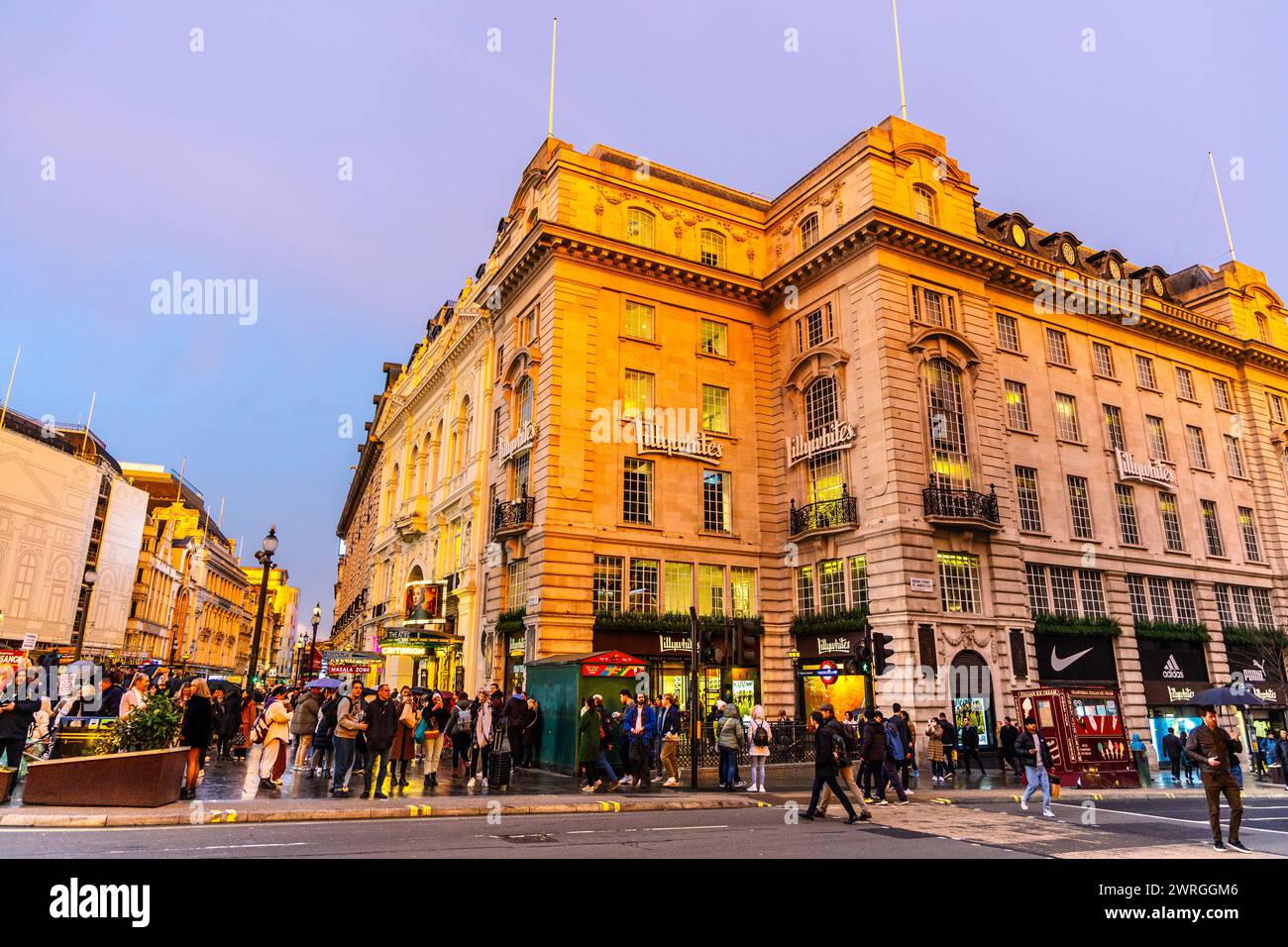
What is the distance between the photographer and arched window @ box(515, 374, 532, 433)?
3206cm

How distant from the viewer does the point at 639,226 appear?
3334cm

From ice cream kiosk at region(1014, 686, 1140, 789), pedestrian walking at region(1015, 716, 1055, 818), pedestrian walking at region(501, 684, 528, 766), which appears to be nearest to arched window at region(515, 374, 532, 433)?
pedestrian walking at region(501, 684, 528, 766)

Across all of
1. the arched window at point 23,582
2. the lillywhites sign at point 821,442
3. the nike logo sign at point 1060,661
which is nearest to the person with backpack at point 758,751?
the lillywhites sign at point 821,442

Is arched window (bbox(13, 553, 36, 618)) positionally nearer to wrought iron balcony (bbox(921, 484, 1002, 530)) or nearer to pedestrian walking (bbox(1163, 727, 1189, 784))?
wrought iron balcony (bbox(921, 484, 1002, 530))

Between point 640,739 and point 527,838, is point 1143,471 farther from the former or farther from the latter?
point 527,838

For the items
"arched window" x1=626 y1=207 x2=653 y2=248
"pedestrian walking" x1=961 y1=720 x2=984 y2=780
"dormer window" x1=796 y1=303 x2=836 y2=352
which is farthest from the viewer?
"arched window" x1=626 y1=207 x2=653 y2=248

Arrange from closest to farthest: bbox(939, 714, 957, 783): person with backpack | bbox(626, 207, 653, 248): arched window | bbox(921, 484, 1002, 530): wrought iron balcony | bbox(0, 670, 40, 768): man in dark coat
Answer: bbox(0, 670, 40, 768): man in dark coat → bbox(939, 714, 957, 783): person with backpack → bbox(921, 484, 1002, 530): wrought iron balcony → bbox(626, 207, 653, 248): arched window

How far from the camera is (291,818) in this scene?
1257 centimetres

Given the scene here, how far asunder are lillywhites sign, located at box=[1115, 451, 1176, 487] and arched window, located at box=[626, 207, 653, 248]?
22476mm

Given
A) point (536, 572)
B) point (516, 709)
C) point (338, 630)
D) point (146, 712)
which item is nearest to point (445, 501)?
point (536, 572)

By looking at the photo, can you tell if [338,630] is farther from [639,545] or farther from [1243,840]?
[1243,840]

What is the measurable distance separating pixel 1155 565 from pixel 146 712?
37.1 m

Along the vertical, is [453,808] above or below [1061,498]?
below

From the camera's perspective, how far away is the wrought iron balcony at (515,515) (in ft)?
97.6
